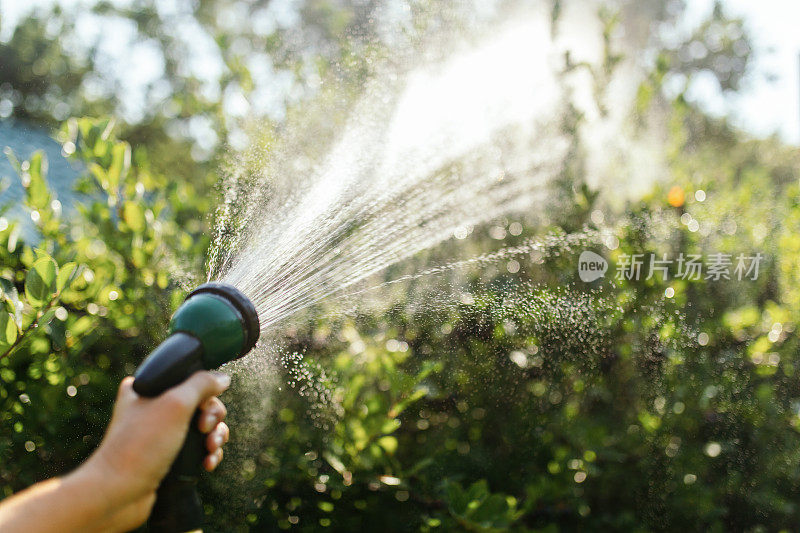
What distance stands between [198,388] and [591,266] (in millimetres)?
1087

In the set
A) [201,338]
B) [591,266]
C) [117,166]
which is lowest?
[201,338]

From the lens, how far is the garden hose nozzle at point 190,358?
78cm

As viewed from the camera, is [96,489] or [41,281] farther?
[41,281]

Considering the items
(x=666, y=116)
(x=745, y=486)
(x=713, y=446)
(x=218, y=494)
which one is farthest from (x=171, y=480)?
(x=666, y=116)

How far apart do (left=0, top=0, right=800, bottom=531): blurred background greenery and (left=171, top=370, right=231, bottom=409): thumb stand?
0.39m

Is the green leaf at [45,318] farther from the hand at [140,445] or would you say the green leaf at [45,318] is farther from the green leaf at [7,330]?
the hand at [140,445]

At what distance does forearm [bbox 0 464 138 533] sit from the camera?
0.69m

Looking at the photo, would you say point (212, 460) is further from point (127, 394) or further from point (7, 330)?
point (7, 330)

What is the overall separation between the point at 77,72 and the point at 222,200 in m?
6.36

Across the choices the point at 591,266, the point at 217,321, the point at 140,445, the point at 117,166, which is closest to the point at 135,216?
the point at 117,166

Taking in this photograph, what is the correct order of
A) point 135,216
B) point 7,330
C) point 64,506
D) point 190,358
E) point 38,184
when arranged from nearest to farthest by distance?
point 64,506
point 190,358
point 7,330
point 38,184
point 135,216

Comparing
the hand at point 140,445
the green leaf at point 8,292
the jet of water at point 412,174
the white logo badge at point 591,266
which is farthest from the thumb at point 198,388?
the white logo badge at point 591,266

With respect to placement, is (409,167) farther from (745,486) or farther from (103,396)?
(745,486)

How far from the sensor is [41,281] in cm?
98
